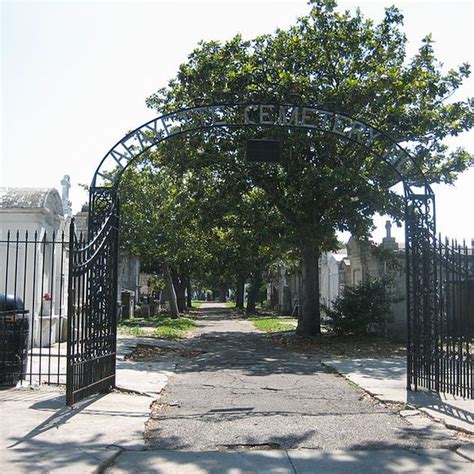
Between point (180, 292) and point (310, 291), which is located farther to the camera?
point (180, 292)

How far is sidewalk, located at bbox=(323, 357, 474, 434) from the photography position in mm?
7629

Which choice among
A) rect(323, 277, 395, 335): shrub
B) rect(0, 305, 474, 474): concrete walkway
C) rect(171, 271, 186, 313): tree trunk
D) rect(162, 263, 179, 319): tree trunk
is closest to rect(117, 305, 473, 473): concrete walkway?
rect(0, 305, 474, 474): concrete walkway

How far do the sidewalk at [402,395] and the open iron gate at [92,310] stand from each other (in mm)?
4354

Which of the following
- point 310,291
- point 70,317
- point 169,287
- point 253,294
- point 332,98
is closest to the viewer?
point 70,317

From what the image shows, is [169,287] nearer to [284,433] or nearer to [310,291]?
[310,291]

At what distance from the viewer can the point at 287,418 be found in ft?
25.2

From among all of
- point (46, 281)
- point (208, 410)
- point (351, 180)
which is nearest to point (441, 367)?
point (208, 410)

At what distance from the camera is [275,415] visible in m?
7.87

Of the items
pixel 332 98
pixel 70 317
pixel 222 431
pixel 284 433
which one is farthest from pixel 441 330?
pixel 332 98

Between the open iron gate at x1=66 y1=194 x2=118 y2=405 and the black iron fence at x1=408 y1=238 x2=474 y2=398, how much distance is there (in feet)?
16.6

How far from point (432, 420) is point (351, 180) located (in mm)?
9980

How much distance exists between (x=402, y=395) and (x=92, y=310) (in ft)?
16.7

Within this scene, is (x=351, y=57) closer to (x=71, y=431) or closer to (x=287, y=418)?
(x=287, y=418)

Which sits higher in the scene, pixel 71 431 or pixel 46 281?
pixel 46 281
